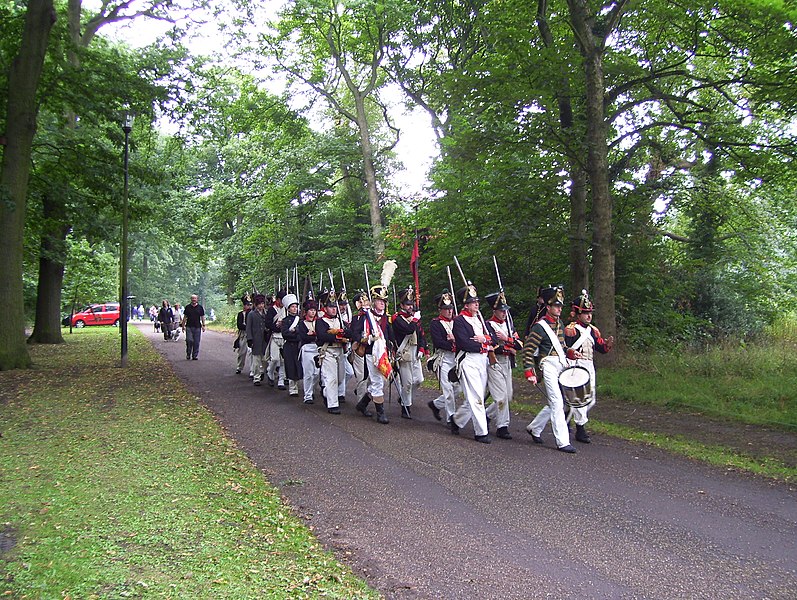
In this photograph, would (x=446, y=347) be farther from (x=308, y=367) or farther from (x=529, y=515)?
(x=529, y=515)

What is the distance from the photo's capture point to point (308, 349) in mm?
12906

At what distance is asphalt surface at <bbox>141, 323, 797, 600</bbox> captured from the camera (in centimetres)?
452

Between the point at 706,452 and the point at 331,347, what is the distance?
632 centimetres

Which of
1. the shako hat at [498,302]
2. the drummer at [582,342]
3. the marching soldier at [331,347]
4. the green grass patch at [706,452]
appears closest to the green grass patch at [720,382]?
the green grass patch at [706,452]

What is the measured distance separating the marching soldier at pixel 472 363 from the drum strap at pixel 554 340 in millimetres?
807

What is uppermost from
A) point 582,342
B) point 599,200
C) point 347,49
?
point 347,49

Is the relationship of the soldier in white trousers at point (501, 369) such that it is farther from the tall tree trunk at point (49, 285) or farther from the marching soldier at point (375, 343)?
the tall tree trunk at point (49, 285)

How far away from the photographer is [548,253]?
1723 cm

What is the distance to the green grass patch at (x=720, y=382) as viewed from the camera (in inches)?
429

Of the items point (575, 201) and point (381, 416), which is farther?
point (575, 201)

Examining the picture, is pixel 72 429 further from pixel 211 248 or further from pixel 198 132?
pixel 211 248

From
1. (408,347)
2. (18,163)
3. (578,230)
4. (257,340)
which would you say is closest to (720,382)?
(578,230)

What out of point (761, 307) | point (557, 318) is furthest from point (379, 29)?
point (557, 318)

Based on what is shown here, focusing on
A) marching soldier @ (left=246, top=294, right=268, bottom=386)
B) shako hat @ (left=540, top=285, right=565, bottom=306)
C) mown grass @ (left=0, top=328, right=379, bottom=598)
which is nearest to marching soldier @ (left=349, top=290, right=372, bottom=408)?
mown grass @ (left=0, top=328, right=379, bottom=598)
